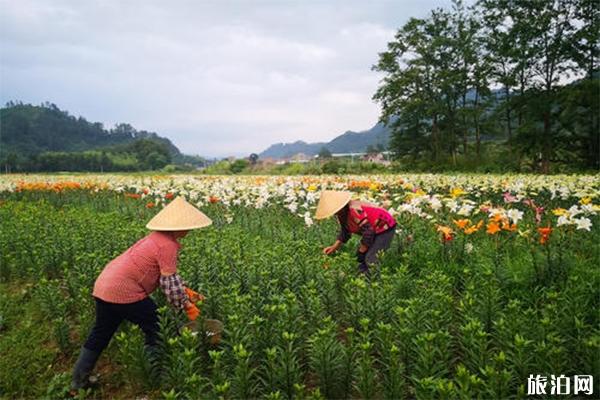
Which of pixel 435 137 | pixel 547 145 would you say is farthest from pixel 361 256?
pixel 435 137

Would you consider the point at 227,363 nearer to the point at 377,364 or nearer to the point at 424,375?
the point at 377,364

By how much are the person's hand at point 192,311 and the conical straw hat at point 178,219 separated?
70 centimetres

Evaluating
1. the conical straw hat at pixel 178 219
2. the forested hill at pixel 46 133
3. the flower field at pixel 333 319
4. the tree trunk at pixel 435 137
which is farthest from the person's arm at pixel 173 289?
the forested hill at pixel 46 133

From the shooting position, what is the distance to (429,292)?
4082 mm

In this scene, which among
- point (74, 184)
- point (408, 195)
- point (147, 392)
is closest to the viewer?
point (147, 392)

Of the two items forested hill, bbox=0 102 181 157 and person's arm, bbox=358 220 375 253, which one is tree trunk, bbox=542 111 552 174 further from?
forested hill, bbox=0 102 181 157

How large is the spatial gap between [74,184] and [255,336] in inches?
609

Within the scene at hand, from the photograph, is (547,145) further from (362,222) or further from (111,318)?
(111,318)

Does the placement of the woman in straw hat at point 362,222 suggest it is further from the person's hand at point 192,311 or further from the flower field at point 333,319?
the person's hand at point 192,311

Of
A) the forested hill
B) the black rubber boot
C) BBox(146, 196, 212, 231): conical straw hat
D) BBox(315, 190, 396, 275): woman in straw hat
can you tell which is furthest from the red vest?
the forested hill

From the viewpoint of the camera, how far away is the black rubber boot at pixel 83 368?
3570mm

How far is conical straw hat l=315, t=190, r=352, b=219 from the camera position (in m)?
5.36

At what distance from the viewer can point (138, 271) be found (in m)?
3.69

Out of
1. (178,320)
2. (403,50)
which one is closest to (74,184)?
(178,320)
